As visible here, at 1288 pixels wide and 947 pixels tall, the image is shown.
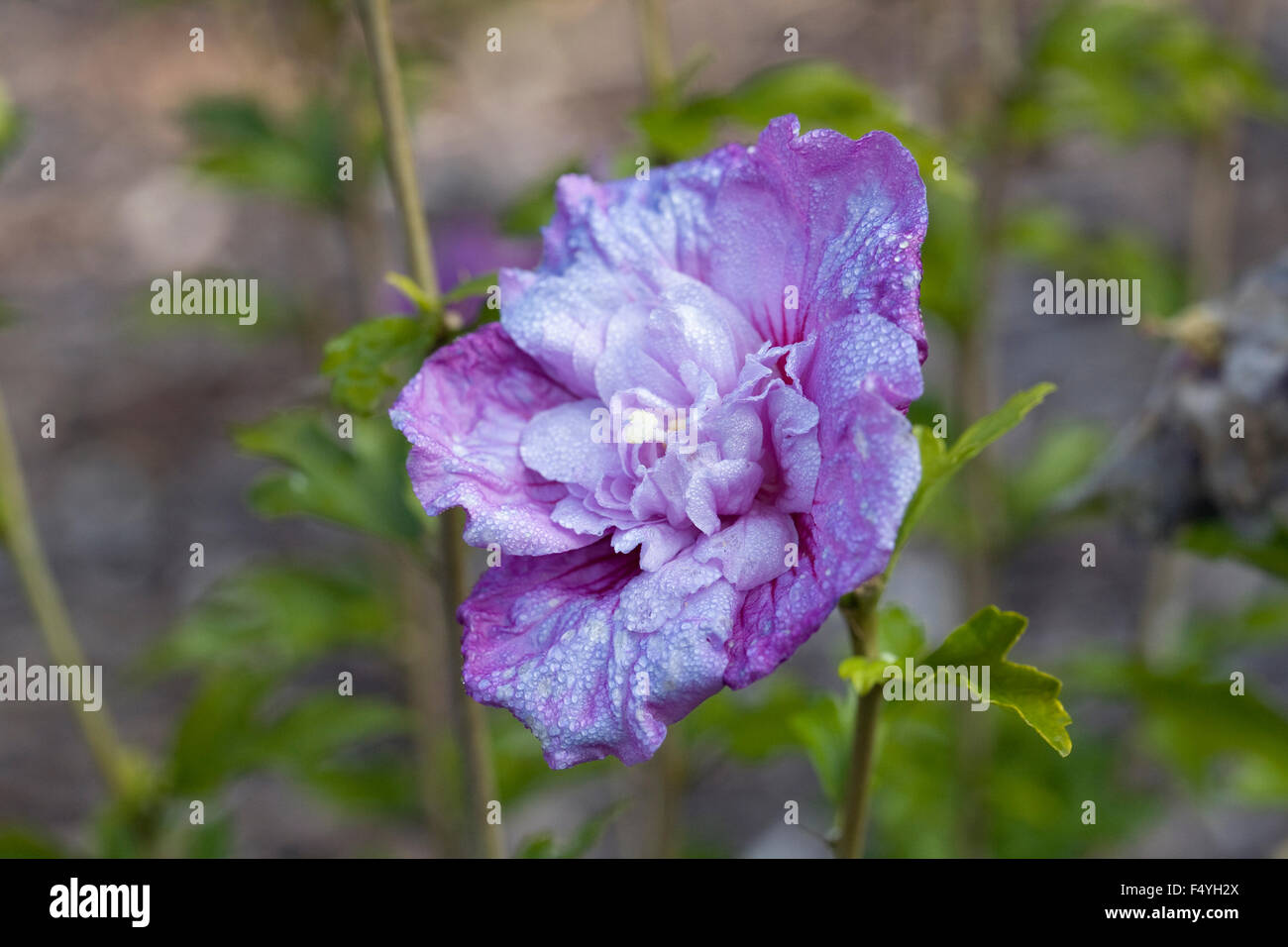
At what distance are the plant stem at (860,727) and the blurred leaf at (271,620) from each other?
127cm

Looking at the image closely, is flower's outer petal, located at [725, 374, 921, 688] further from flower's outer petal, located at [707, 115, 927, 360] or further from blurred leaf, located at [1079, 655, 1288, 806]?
blurred leaf, located at [1079, 655, 1288, 806]

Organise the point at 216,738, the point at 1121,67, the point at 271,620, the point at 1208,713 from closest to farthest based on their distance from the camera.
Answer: the point at 1208,713
the point at 216,738
the point at 1121,67
the point at 271,620

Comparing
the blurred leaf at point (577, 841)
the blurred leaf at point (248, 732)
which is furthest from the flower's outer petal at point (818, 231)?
the blurred leaf at point (248, 732)

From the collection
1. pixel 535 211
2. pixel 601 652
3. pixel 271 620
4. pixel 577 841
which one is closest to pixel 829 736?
pixel 577 841

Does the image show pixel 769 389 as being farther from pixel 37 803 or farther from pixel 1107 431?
pixel 37 803

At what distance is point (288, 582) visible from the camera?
7.41 ft

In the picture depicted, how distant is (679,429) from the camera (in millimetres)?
984

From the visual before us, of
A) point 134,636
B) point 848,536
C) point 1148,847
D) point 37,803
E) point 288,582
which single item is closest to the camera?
point 848,536

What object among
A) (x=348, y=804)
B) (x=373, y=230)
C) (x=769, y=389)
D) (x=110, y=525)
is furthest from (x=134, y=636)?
(x=769, y=389)

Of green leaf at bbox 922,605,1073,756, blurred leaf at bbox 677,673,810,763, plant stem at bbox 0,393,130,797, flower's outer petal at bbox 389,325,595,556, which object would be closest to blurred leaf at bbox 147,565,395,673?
plant stem at bbox 0,393,130,797

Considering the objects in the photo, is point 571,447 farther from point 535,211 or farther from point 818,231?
point 535,211

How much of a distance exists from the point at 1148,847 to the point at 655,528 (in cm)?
219

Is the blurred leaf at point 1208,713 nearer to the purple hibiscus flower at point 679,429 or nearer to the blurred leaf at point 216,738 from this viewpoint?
the purple hibiscus flower at point 679,429

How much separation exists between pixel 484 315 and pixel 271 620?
118 centimetres
